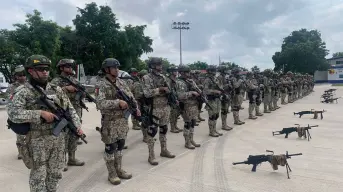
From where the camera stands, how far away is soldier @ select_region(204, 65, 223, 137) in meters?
8.09

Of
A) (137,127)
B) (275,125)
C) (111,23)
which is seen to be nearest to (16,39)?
(111,23)

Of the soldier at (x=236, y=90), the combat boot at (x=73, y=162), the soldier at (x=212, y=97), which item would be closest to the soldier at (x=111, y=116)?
the combat boot at (x=73, y=162)

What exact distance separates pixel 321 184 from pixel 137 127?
6327mm

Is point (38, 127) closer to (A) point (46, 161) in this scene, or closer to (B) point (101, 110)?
(A) point (46, 161)

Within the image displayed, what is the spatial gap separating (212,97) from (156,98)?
2737 mm

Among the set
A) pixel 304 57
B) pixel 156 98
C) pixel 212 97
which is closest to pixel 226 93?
pixel 212 97

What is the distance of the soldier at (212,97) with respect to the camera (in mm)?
8094

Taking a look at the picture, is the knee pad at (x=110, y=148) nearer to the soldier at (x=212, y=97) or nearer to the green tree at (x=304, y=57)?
the soldier at (x=212, y=97)

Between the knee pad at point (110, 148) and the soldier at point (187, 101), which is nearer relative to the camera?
the knee pad at point (110, 148)

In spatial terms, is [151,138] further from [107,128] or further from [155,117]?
[107,128]

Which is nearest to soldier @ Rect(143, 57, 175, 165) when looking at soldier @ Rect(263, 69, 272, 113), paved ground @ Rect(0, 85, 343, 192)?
paved ground @ Rect(0, 85, 343, 192)

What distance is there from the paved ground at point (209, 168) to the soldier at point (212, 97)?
39 cm

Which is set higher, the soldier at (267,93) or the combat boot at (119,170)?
the soldier at (267,93)

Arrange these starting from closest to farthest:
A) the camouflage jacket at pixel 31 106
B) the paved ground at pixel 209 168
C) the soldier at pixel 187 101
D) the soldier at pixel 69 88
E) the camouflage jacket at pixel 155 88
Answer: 1. the camouflage jacket at pixel 31 106
2. the paved ground at pixel 209 168
3. the soldier at pixel 69 88
4. the camouflage jacket at pixel 155 88
5. the soldier at pixel 187 101
